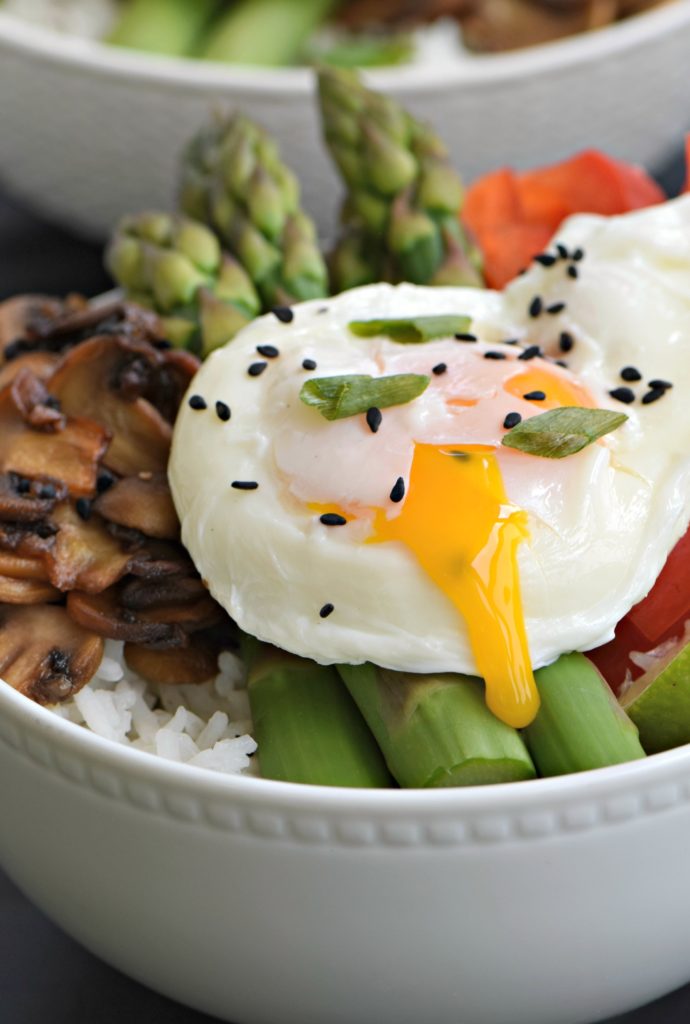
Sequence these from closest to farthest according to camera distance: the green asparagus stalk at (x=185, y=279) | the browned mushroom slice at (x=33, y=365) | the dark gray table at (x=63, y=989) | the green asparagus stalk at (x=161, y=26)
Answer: the dark gray table at (x=63, y=989), the browned mushroom slice at (x=33, y=365), the green asparagus stalk at (x=185, y=279), the green asparagus stalk at (x=161, y=26)

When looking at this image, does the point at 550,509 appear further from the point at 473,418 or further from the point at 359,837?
the point at 359,837

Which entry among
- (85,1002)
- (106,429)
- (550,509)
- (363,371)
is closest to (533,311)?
(363,371)

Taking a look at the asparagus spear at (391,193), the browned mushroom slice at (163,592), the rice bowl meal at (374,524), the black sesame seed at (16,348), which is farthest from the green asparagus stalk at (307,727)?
the asparagus spear at (391,193)

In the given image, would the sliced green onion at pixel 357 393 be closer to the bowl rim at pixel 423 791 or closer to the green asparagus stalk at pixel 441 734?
the green asparagus stalk at pixel 441 734

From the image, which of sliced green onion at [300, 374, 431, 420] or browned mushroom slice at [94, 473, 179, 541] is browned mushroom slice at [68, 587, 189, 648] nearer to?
browned mushroom slice at [94, 473, 179, 541]

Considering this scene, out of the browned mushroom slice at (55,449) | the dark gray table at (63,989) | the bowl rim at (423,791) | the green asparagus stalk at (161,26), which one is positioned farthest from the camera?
the green asparagus stalk at (161,26)

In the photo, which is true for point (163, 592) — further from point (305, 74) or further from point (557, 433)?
point (305, 74)

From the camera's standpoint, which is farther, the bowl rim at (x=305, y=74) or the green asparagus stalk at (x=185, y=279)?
the bowl rim at (x=305, y=74)
